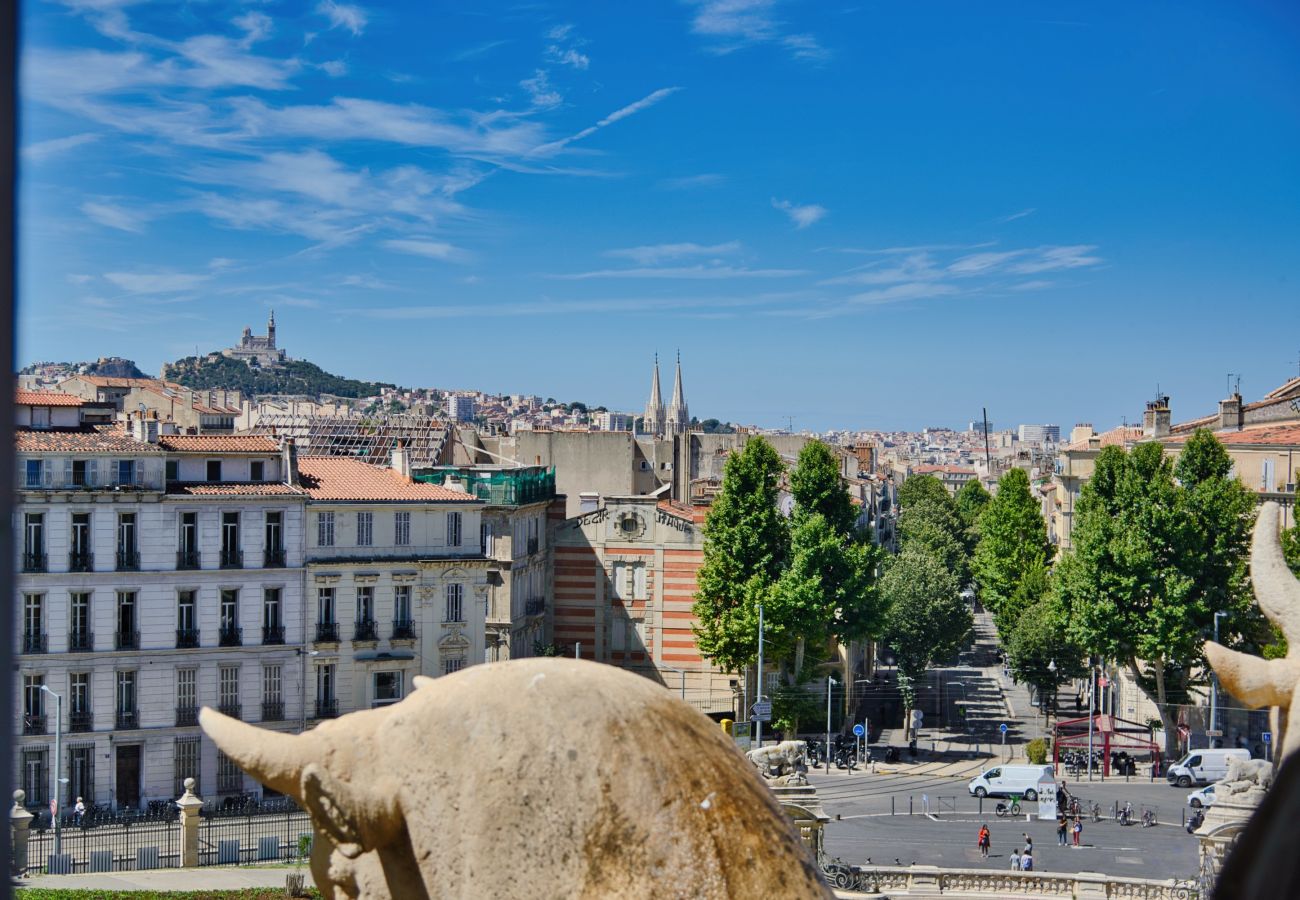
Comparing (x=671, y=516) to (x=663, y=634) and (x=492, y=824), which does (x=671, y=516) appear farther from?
(x=492, y=824)

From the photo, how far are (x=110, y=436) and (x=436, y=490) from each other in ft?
34.4

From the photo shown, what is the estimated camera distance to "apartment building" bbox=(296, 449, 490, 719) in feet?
145

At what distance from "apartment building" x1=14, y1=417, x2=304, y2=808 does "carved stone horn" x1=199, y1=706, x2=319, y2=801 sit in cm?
3707

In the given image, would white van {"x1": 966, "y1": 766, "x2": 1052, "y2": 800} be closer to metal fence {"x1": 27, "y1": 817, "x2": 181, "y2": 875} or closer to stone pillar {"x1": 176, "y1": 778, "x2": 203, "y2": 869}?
metal fence {"x1": 27, "y1": 817, "x2": 181, "y2": 875}

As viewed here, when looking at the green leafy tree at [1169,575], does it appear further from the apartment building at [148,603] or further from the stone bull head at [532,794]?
the stone bull head at [532,794]

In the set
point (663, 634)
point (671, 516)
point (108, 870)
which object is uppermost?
point (671, 516)

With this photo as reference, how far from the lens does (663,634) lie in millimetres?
54312

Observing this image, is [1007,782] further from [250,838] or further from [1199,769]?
[250,838]

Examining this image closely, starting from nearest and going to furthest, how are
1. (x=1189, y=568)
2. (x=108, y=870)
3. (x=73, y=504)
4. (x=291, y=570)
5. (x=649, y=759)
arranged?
(x=649, y=759) < (x=108, y=870) < (x=73, y=504) < (x=291, y=570) < (x=1189, y=568)

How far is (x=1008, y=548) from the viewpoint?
69000 millimetres

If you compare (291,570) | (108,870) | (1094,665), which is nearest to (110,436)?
(291,570)

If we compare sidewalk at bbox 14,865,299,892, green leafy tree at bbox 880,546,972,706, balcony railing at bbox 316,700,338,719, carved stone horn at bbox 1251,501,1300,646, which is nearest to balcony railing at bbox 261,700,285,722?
balcony railing at bbox 316,700,338,719

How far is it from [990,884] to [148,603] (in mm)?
24508

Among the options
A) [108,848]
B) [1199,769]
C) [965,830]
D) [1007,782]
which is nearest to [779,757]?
[965,830]
